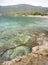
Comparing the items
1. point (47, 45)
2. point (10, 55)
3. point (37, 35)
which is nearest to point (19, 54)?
point (10, 55)

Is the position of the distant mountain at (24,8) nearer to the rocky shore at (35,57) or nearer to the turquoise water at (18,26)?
the turquoise water at (18,26)

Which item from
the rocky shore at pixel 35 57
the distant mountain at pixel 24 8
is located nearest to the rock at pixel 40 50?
the rocky shore at pixel 35 57

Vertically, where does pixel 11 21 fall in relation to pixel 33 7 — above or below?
below

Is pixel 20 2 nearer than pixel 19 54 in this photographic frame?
No

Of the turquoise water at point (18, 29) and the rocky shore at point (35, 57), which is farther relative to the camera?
the turquoise water at point (18, 29)

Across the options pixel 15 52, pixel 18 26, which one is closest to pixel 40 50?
pixel 15 52

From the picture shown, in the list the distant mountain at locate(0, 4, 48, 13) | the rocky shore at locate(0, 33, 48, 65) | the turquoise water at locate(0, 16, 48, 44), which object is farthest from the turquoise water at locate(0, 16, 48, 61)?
the distant mountain at locate(0, 4, 48, 13)

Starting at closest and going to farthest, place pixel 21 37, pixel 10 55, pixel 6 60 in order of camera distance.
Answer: pixel 6 60 → pixel 10 55 → pixel 21 37

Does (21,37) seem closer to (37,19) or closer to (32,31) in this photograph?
(32,31)

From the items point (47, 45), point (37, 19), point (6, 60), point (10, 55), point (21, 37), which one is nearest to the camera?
point (6, 60)

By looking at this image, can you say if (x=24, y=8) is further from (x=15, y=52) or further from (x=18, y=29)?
(x=15, y=52)
